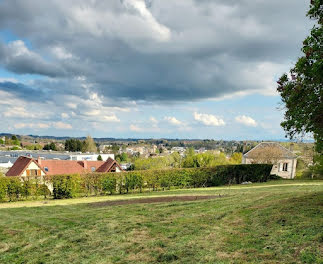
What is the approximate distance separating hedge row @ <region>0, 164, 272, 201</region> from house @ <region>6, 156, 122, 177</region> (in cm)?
892

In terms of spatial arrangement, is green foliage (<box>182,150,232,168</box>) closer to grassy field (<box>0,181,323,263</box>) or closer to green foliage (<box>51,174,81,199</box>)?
green foliage (<box>51,174,81,199</box>)

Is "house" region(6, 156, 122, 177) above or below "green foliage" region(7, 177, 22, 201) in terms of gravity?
below

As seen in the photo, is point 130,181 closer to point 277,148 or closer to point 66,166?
point 66,166

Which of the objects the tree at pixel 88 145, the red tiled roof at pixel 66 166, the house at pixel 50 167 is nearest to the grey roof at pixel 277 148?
the house at pixel 50 167

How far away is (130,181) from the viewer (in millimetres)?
20484

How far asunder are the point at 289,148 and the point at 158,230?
4048cm

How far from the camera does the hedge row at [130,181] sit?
56.9 ft

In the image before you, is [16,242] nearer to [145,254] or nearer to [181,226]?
[145,254]

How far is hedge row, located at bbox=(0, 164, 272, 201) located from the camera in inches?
683

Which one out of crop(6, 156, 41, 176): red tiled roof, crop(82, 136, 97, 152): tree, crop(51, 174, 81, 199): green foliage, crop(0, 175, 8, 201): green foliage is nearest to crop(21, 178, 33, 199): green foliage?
crop(0, 175, 8, 201): green foliage

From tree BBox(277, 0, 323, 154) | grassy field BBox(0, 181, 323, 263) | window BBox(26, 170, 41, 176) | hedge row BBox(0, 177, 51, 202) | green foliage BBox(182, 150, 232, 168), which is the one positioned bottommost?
window BBox(26, 170, 41, 176)

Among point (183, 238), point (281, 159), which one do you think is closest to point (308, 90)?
point (183, 238)

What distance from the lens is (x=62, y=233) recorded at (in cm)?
603

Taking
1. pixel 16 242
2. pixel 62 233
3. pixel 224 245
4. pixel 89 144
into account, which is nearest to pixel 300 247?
pixel 224 245
